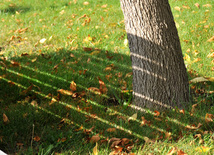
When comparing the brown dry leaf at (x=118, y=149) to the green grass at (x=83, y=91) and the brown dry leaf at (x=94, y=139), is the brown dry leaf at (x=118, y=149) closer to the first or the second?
the green grass at (x=83, y=91)

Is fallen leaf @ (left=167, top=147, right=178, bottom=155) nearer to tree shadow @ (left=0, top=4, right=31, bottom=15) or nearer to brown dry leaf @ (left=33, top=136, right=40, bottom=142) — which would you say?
brown dry leaf @ (left=33, top=136, right=40, bottom=142)

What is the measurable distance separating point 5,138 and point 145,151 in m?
1.18

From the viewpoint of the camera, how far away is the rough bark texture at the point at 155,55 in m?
2.41

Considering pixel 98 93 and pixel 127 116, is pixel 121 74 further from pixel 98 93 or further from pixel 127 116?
pixel 127 116

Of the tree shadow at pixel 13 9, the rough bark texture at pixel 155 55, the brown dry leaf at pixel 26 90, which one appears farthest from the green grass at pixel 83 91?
the tree shadow at pixel 13 9

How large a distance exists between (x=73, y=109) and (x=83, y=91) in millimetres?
412

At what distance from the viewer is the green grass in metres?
2.16

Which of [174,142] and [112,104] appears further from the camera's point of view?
[112,104]

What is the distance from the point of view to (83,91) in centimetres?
296

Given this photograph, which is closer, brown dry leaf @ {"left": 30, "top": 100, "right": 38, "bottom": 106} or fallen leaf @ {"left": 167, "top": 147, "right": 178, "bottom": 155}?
fallen leaf @ {"left": 167, "top": 147, "right": 178, "bottom": 155}

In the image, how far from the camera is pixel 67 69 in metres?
3.46

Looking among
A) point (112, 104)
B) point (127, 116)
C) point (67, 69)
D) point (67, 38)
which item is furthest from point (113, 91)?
point (67, 38)

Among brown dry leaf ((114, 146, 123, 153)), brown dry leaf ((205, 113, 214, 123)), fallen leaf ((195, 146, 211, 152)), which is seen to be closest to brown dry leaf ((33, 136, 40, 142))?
brown dry leaf ((114, 146, 123, 153))

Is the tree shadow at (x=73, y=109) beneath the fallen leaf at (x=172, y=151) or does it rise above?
above
